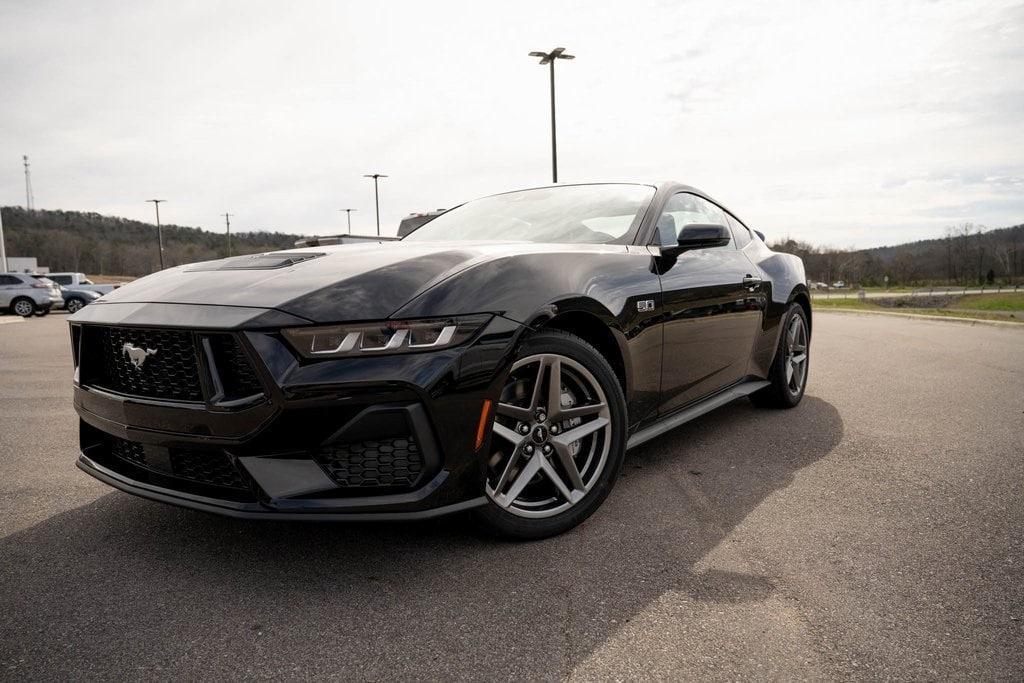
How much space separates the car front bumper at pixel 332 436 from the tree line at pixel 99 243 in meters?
71.5

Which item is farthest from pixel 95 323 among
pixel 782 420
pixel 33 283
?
pixel 33 283

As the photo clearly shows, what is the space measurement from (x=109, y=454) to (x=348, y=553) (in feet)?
2.92

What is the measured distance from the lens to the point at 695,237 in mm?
2934

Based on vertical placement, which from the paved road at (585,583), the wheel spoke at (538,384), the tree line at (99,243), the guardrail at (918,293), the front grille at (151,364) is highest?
the tree line at (99,243)

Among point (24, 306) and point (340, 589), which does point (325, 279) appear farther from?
point (24, 306)

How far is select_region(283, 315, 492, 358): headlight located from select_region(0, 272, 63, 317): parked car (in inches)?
899

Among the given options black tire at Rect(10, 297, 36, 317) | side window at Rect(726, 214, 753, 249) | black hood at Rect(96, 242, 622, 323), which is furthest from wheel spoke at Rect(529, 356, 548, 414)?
black tire at Rect(10, 297, 36, 317)

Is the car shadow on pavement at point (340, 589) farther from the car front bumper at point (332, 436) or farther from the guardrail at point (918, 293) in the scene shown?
the guardrail at point (918, 293)

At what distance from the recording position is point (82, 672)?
158 cm

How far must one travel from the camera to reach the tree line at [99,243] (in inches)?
3044

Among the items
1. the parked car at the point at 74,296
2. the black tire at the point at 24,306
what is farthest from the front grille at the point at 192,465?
the parked car at the point at 74,296

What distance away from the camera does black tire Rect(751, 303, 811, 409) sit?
13.9ft

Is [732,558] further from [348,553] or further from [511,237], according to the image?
[511,237]

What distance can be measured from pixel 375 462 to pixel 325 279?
57cm
